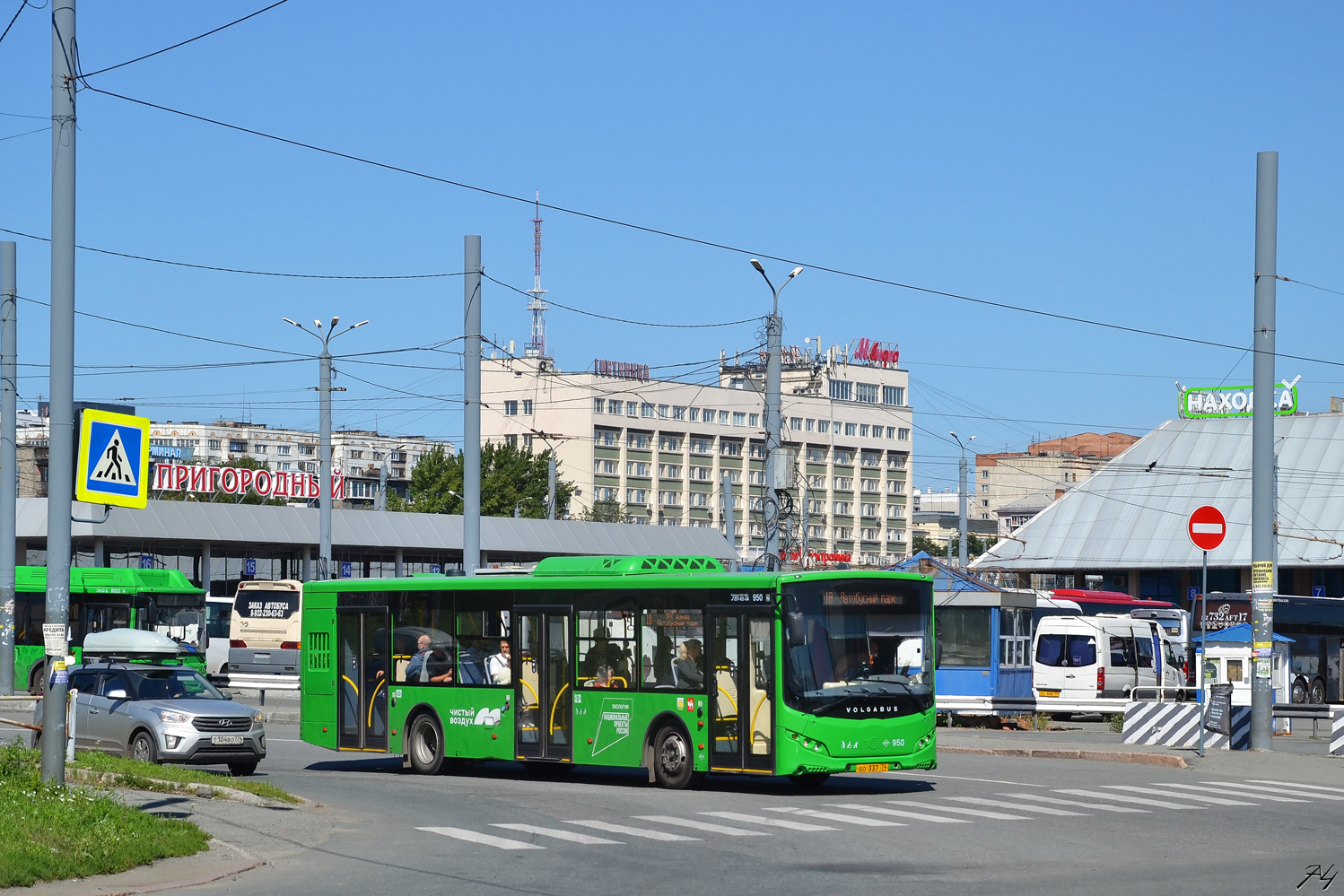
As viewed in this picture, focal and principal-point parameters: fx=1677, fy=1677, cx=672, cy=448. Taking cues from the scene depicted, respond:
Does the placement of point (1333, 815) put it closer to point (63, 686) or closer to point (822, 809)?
point (822, 809)

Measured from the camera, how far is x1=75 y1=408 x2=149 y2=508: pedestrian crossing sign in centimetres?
1605

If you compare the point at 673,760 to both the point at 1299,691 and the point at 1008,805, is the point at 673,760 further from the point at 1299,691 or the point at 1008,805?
the point at 1299,691

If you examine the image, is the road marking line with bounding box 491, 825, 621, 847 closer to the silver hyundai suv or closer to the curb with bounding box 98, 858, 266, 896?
the curb with bounding box 98, 858, 266, 896

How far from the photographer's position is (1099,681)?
3938 cm

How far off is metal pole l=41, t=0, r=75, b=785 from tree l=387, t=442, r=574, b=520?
90.5 metres

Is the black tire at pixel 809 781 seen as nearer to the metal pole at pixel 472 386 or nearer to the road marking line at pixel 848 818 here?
the road marking line at pixel 848 818

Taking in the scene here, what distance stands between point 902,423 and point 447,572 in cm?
15120

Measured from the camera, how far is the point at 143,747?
870 inches

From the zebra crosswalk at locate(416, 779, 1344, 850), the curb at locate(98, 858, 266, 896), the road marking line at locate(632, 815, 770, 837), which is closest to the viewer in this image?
the curb at locate(98, 858, 266, 896)

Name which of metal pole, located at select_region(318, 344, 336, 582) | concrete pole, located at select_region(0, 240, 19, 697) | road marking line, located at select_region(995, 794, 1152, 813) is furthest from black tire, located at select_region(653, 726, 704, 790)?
metal pole, located at select_region(318, 344, 336, 582)

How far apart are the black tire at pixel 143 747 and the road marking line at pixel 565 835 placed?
7.66 metres

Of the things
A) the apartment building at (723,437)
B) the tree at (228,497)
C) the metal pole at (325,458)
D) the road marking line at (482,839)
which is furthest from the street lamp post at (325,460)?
the apartment building at (723,437)

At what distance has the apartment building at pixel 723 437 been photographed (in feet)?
493

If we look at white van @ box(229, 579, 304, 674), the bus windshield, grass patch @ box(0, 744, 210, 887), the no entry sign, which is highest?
the no entry sign
